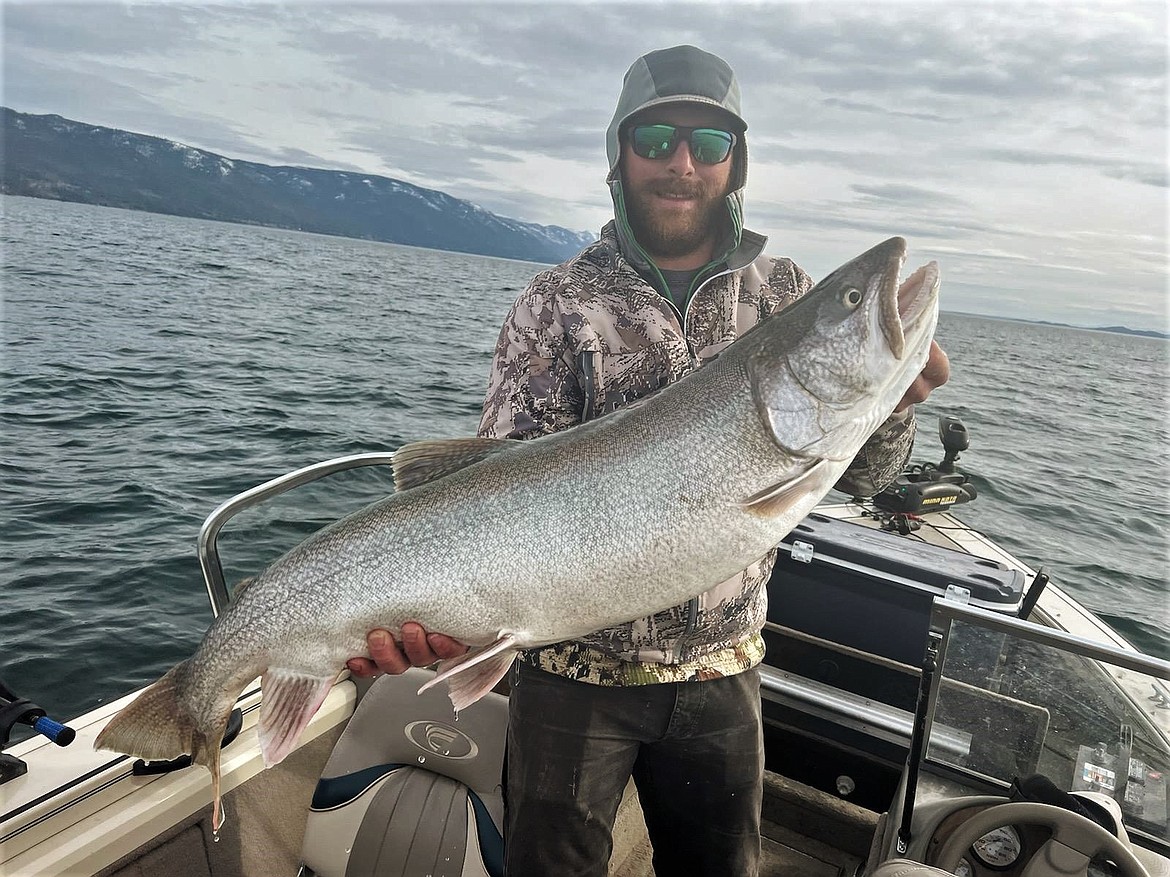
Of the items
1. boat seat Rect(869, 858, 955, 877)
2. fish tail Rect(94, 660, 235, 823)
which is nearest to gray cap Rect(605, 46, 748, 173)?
fish tail Rect(94, 660, 235, 823)

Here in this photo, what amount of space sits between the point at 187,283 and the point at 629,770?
42.9 m

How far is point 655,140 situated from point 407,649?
2.17 meters

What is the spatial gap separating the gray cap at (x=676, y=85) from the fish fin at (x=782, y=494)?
1.66m

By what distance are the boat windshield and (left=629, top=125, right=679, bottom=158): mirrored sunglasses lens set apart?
7.11ft

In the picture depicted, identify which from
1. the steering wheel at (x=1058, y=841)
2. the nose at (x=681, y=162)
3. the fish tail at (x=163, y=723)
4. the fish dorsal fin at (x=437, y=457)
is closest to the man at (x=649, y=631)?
the nose at (x=681, y=162)

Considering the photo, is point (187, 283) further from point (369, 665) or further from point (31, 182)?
point (31, 182)

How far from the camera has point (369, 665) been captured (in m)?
2.42

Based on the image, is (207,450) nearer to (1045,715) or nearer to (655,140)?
(655,140)

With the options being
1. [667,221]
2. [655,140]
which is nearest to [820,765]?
[667,221]

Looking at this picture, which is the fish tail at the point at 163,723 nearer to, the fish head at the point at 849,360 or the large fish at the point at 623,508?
the large fish at the point at 623,508

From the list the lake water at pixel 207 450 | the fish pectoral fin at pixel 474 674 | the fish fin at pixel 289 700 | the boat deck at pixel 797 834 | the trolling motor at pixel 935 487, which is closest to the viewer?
the fish pectoral fin at pixel 474 674

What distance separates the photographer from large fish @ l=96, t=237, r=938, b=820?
2133mm

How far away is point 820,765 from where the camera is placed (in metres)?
4.21

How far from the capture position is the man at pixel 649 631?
2.57 m
